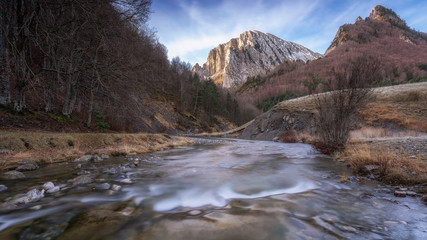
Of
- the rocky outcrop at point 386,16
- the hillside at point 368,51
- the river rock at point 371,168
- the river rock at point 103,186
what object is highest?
the rocky outcrop at point 386,16

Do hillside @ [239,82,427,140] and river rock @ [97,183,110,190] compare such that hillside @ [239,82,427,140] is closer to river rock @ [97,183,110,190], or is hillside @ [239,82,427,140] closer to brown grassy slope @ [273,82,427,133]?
brown grassy slope @ [273,82,427,133]

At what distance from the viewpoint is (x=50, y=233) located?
82.4 inches

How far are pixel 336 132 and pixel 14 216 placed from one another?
36.7 feet

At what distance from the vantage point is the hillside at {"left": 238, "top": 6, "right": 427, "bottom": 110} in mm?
67775

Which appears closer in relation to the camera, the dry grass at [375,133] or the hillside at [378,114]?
the dry grass at [375,133]

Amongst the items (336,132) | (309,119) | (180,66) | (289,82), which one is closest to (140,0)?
(336,132)

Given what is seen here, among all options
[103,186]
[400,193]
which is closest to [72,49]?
[103,186]

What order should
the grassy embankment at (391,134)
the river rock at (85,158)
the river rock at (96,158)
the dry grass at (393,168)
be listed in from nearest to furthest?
the dry grass at (393,168) → the grassy embankment at (391,134) → the river rock at (85,158) → the river rock at (96,158)

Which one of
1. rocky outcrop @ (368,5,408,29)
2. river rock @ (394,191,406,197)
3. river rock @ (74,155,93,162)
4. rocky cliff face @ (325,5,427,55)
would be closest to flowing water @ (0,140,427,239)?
river rock @ (394,191,406,197)

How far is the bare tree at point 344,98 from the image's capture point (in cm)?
834

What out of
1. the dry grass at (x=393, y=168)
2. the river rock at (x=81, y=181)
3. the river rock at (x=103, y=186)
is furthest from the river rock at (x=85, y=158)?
the dry grass at (x=393, y=168)

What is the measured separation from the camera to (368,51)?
227ft

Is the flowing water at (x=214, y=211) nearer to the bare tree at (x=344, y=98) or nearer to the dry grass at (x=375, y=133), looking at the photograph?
the bare tree at (x=344, y=98)

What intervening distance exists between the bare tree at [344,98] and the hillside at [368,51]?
60.1 metres
